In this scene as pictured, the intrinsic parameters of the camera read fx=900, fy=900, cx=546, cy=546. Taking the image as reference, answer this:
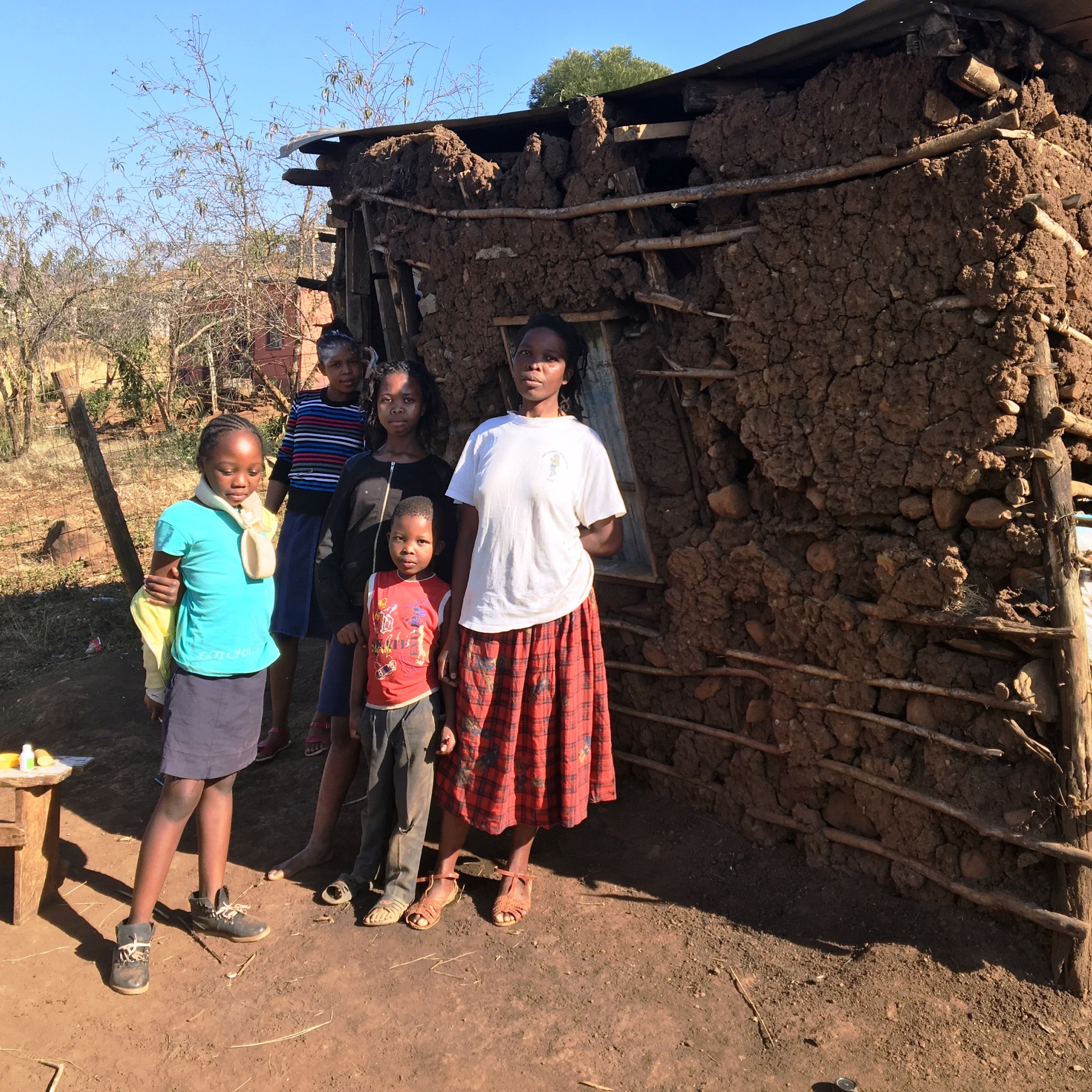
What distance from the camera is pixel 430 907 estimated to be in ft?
10.2

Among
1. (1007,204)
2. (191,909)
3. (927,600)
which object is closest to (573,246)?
(1007,204)

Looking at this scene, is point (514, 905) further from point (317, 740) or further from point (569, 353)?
point (569, 353)

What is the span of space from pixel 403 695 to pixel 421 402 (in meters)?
1.04

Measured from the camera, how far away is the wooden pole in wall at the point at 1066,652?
8.57 ft

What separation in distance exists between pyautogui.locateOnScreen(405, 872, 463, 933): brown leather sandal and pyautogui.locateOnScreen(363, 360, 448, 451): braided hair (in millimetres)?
1564

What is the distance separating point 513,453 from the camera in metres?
2.89

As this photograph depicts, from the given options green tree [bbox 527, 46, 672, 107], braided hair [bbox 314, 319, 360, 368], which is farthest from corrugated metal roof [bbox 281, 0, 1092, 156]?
green tree [bbox 527, 46, 672, 107]

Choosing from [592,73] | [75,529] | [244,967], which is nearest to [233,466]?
[244,967]

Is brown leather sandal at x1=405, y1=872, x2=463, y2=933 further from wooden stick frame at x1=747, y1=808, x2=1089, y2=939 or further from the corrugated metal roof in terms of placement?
the corrugated metal roof

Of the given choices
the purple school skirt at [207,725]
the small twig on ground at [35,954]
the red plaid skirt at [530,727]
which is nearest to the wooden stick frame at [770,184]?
the red plaid skirt at [530,727]

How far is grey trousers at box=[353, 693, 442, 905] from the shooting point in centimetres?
306

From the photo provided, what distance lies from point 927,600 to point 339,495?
79.6 inches

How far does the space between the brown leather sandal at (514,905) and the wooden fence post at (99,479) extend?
3.20m

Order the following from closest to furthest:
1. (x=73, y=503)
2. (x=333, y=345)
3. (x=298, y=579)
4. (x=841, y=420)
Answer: (x=841, y=420)
(x=333, y=345)
(x=298, y=579)
(x=73, y=503)
